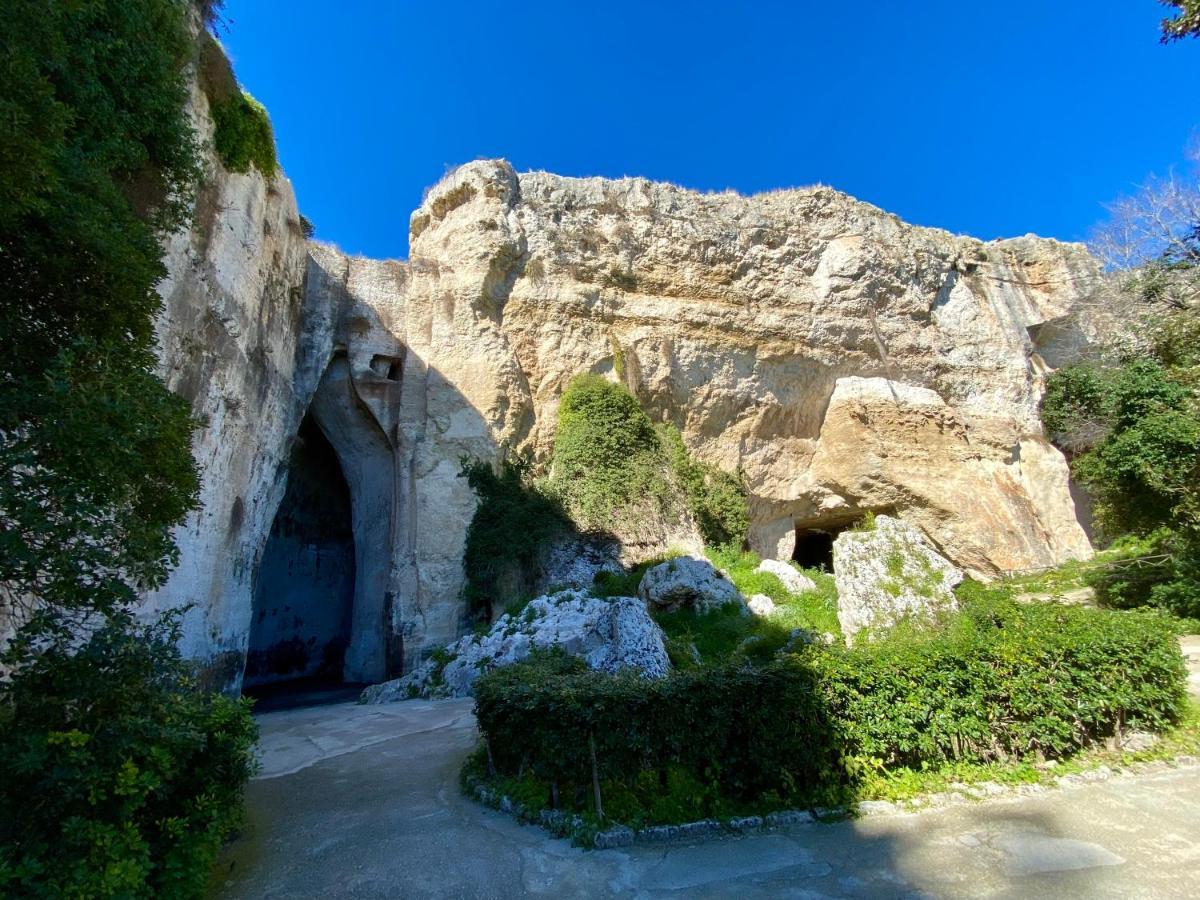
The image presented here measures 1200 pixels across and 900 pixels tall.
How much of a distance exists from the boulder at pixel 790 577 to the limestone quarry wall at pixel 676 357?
15.2ft

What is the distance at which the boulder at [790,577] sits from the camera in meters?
15.3

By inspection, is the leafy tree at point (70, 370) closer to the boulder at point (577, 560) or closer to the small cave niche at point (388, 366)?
the boulder at point (577, 560)

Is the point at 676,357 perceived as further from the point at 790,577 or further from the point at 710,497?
the point at 790,577

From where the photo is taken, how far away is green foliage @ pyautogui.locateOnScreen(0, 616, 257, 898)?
10.5 feet

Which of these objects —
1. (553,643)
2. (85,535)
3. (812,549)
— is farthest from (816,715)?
(812,549)

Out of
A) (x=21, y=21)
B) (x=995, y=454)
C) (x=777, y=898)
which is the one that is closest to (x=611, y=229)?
(x=995, y=454)

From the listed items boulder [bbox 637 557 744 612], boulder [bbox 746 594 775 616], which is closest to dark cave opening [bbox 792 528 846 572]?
boulder [bbox 746 594 775 616]

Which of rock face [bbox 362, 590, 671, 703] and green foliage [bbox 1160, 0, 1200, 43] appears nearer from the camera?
green foliage [bbox 1160, 0, 1200, 43]

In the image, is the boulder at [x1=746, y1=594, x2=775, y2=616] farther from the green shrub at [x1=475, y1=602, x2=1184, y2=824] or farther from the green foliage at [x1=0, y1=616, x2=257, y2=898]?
the green foliage at [x1=0, y1=616, x2=257, y2=898]

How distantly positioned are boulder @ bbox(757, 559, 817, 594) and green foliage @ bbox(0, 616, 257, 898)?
43.7 ft

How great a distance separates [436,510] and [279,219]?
834 cm

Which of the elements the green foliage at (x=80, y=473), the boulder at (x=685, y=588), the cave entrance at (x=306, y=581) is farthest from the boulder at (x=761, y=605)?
the cave entrance at (x=306, y=581)

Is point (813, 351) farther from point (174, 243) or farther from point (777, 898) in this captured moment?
point (777, 898)

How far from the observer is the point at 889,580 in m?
9.37
